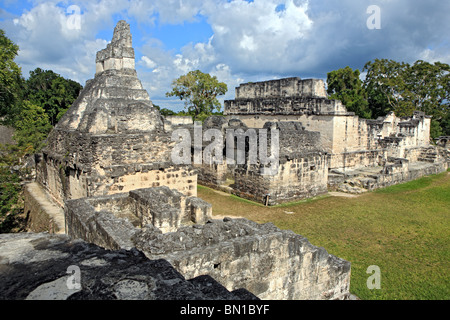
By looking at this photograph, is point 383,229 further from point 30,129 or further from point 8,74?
point 30,129

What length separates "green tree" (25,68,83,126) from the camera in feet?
109

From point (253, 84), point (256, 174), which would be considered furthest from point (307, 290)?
point (253, 84)

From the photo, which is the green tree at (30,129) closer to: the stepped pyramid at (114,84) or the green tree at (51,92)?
the green tree at (51,92)

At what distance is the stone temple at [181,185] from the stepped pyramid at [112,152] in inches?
1.2

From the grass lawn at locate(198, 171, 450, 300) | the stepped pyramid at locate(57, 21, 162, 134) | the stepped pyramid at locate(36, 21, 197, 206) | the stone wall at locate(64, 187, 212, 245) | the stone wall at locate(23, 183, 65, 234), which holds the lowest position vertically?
the grass lawn at locate(198, 171, 450, 300)

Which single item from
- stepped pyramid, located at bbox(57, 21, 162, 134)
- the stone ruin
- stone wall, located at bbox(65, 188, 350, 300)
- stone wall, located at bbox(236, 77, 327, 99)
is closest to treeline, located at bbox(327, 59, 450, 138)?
stone wall, located at bbox(236, 77, 327, 99)

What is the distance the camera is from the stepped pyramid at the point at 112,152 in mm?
8742

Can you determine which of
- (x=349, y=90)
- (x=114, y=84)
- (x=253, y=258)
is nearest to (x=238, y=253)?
(x=253, y=258)

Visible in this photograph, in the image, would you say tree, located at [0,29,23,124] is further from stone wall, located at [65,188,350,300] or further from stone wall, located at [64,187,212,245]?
stone wall, located at [65,188,350,300]

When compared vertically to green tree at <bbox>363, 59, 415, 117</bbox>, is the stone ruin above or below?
below

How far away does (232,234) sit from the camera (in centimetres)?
521

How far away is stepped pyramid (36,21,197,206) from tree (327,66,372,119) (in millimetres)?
28247
